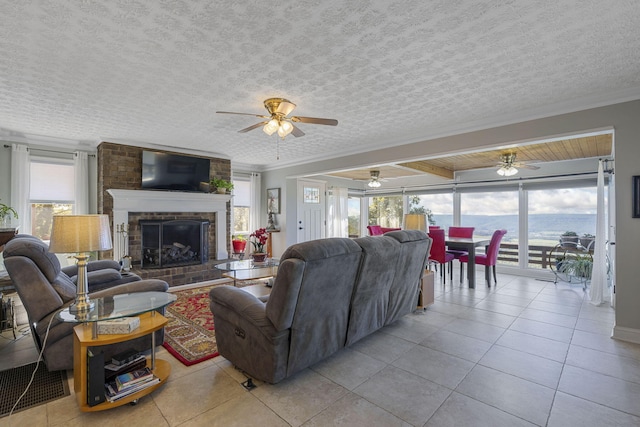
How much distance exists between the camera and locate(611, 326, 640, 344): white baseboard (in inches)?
116

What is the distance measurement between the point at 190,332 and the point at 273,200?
4.53 meters

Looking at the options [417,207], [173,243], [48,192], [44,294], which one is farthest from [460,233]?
[48,192]

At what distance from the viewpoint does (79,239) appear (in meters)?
2.01

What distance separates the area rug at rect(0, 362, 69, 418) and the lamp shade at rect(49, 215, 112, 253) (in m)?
1.00

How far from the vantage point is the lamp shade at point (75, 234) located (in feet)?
6.51

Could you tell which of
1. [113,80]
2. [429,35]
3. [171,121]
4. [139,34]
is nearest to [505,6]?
[429,35]

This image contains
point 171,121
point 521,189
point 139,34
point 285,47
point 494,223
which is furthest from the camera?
point 494,223

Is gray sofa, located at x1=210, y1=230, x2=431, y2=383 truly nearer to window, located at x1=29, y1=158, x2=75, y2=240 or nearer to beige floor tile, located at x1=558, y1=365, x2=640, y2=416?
beige floor tile, located at x1=558, y1=365, x2=640, y2=416

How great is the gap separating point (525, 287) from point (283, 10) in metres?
5.52

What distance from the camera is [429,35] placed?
6.93ft

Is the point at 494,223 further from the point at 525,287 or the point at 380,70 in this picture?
the point at 380,70

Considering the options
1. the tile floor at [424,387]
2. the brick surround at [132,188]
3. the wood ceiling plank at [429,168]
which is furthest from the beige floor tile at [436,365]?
the brick surround at [132,188]

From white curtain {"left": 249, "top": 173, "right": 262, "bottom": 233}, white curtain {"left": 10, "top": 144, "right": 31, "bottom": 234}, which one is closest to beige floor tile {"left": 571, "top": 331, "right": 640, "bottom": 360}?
white curtain {"left": 249, "top": 173, "right": 262, "bottom": 233}

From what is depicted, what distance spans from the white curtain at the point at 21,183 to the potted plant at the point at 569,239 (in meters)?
9.04
